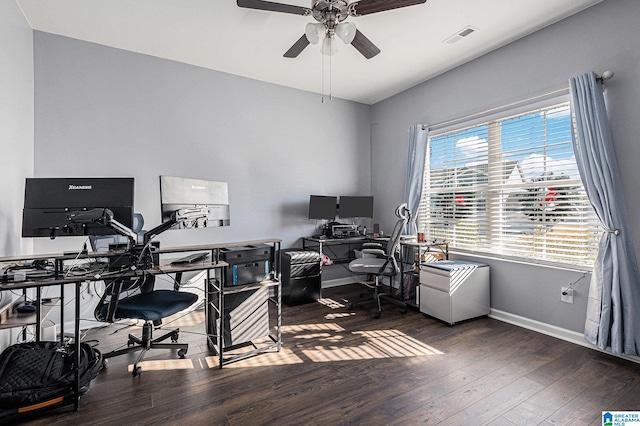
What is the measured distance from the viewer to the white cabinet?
10.7 feet

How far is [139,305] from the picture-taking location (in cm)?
238

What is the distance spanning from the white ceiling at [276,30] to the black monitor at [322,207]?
166 cm

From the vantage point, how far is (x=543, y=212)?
3090 millimetres

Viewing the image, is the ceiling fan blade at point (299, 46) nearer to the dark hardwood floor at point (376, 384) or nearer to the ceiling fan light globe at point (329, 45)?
the ceiling fan light globe at point (329, 45)

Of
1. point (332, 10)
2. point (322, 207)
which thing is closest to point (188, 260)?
point (332, 10)

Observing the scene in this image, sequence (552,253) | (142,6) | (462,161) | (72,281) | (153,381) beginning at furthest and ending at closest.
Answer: (462,161), (552,253), (142,6), (153,381), (72,281)

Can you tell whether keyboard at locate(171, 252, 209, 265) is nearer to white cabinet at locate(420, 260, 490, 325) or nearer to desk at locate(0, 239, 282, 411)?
desk at locate(0, 239, 282, 411)

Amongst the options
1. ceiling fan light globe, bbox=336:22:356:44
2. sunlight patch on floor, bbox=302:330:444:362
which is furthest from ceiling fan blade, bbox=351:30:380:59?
sunlight patch on floor, bbox=302:330:444:362

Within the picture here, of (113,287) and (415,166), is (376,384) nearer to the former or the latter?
(113,287)

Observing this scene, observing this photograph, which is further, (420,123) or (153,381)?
(420,123)

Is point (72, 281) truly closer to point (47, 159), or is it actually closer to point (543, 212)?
point (47, 159)

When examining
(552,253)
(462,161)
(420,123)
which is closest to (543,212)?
(552,253)

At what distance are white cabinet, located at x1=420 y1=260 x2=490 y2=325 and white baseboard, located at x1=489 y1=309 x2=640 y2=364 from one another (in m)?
0.16

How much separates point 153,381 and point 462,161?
3.87 meters
